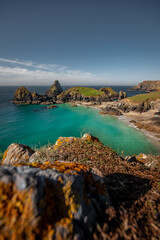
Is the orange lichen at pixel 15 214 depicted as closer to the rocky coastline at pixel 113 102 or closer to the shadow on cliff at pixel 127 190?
the shadow on cliff at pixel 127 190

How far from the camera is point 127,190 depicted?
2834 mm

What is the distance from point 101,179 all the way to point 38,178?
67.4 inches

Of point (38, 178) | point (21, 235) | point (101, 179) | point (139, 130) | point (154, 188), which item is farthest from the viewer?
point (139, 130)

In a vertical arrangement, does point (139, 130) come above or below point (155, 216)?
below

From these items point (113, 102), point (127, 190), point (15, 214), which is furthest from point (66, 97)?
point (15, 214)

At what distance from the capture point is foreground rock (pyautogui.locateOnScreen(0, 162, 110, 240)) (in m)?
1.33

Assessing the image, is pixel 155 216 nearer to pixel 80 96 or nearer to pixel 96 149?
pixel 96 149

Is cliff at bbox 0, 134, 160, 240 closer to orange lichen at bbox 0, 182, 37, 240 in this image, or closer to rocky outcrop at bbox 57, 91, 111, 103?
orange lichen at bbox 0, 182, 37, 240

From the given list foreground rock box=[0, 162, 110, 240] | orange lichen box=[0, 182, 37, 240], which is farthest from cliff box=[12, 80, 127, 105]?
orange lichen box=[0, 182, 37, 240]

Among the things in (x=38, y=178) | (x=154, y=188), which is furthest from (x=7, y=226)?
(x=154, y=188)

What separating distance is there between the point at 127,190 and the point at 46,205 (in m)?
2.46

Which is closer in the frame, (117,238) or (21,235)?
(21,235)

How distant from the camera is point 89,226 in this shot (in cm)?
168

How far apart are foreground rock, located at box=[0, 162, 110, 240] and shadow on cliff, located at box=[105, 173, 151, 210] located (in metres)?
0.47
